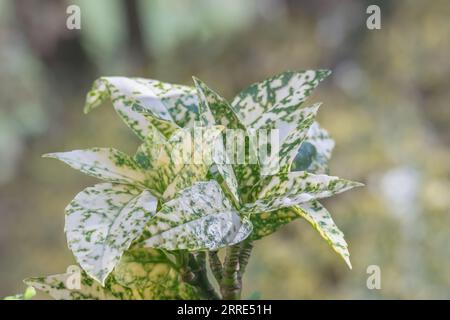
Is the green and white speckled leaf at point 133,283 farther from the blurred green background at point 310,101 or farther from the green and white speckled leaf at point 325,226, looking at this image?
the blurred green background at point 310,101

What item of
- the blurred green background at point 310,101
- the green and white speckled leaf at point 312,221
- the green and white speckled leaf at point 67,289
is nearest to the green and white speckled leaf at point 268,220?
the green and white speckled leaf at point 312,221

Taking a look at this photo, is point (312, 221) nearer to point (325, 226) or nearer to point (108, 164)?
point (325, 226)

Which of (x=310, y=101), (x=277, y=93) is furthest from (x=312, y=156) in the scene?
(x=310, y=101)

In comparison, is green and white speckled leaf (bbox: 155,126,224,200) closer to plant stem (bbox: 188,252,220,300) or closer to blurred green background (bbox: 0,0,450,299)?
plant stem (bbox: 188,252,220,300)

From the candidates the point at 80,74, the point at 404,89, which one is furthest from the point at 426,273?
the point at 80,74

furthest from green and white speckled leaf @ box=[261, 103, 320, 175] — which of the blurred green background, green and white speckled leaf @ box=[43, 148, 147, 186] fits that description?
the blurred green background
